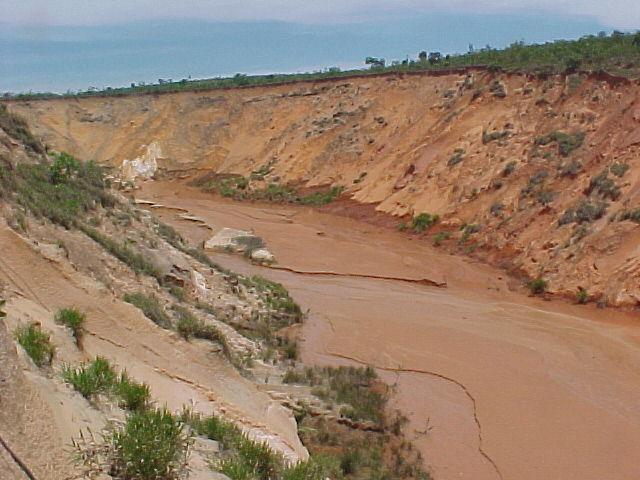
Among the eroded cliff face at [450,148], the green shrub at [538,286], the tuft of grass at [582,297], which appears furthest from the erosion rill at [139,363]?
the eroded cliff face at [450,148]

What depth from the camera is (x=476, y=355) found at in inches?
587

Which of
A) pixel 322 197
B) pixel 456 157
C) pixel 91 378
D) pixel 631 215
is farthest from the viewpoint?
pixel 322 197

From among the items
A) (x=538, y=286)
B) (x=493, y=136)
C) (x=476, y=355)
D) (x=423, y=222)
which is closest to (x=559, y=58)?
(x=493, y=136)

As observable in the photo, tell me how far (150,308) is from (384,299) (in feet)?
35.0

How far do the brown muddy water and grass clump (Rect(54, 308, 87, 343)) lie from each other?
5.32m

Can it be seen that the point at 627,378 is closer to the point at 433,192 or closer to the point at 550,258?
the point at 550,258

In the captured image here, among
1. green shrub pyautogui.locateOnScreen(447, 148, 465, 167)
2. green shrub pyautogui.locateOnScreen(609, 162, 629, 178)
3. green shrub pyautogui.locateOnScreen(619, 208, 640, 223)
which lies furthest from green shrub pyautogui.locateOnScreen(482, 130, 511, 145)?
green shrub pyautogui.locateOnScreen(619, 208, 640, 223)

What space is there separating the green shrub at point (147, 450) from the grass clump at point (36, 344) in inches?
47.7

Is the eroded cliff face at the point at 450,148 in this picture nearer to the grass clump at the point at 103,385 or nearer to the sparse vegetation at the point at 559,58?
the sparse vegetation at the point at 559,58

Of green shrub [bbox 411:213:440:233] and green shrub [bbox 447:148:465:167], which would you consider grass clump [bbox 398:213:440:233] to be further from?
green shrub [bbox 447:148:465:167]

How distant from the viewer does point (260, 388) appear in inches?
395

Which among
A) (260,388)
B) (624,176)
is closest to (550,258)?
(624,176)

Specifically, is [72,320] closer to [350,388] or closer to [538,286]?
[350,388]

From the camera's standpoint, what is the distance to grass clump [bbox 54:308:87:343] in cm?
735
